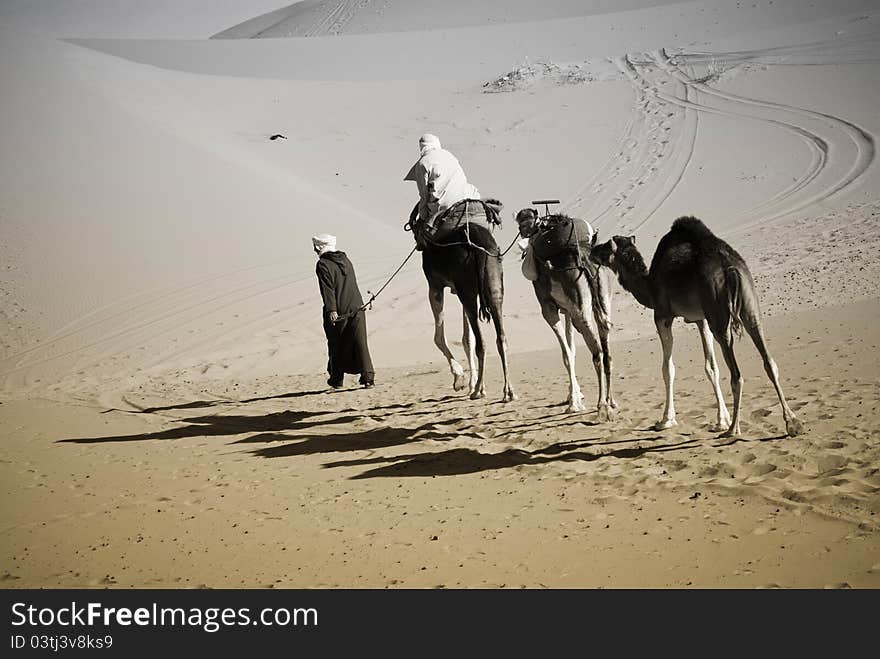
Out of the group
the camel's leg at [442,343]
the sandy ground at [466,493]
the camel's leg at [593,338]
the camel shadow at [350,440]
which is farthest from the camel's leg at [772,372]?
the camel's leg at [442,343]

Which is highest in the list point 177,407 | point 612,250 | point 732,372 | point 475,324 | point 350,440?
point 612,250

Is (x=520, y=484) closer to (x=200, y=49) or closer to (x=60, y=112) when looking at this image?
(x=60, y=112)

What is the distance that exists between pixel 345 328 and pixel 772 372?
18.9 feet

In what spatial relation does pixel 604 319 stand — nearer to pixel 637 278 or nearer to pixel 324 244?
pixel 637 278

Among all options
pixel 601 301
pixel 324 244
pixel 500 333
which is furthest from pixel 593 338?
pixel 324 244

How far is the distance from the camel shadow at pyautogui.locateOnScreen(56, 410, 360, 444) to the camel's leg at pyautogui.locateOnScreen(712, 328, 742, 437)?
3.99 m

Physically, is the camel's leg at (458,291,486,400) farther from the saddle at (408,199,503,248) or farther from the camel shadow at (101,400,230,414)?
the camel shadow at (101,400,230,414)

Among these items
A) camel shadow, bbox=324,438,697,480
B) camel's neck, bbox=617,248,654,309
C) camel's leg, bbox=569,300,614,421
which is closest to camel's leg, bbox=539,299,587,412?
camel's leg, bbox=569,300,614,421

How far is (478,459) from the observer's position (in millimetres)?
7191

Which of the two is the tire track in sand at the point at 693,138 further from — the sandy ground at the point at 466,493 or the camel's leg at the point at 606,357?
the camel's leg at the point at 606,357

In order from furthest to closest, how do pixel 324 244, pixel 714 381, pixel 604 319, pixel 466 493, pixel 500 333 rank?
pixel 324 244 → pixel 500 333 → pixel 604 319 → pixel 714 381 → pixel 466 493

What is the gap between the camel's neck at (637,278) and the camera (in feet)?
24.9

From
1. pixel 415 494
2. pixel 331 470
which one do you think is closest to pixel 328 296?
pixel 331 470

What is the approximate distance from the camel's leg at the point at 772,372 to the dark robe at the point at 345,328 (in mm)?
5434
